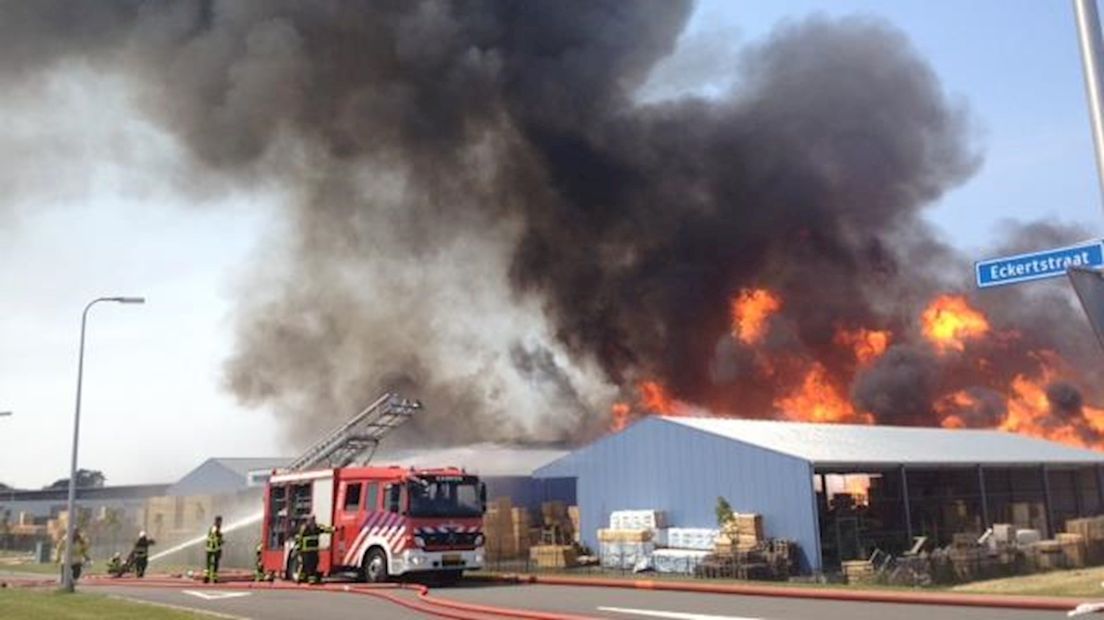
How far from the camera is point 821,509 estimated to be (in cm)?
2559

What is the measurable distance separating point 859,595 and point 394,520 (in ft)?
29.5

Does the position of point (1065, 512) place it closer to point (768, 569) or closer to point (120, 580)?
point (768, 569)

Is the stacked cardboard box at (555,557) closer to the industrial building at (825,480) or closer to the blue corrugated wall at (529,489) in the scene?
the industrial building at (825,480)

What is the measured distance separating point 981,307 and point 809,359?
916 centimetres

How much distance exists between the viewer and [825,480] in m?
27.5

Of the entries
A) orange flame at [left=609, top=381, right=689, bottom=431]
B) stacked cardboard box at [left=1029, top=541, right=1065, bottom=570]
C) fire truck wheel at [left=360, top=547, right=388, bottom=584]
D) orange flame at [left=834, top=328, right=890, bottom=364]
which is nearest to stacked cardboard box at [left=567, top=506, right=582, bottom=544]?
fire truck wheel at [left=360, top=547, right=388, bottom=584]

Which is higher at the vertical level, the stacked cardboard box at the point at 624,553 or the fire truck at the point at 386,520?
the fire truck at the point at 386,520

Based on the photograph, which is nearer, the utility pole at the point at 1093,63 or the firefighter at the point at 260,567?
the utility pole at the point at 1093,63

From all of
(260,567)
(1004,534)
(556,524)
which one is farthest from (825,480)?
(260,567)

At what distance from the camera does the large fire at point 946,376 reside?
45.6m

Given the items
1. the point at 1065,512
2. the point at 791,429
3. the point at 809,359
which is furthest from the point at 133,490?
the point at 1065,512

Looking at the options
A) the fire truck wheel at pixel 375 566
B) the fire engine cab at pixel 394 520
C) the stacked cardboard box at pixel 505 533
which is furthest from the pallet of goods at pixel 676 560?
the fire truck wheel at pixel 375 566

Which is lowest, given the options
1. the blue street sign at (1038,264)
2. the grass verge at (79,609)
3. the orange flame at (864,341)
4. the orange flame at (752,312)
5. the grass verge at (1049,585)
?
the grass verge at (1049,585)

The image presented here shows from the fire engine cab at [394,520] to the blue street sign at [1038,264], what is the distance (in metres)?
13.4
